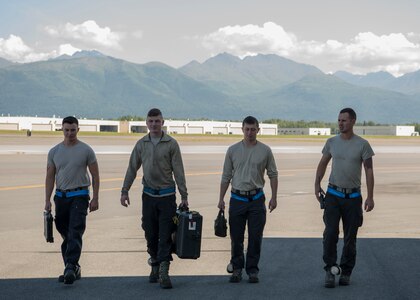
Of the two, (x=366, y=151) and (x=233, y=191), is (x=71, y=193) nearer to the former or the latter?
(x=233, y=191)

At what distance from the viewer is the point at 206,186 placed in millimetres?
23141

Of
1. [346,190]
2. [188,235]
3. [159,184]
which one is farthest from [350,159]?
[159,184]

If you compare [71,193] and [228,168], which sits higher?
[228,168]

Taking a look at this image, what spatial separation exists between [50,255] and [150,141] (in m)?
2.80

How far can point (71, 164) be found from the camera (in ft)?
27.1

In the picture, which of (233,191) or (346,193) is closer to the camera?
(346,193)

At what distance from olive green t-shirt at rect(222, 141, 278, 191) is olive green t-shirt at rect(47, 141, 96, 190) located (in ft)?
5.70

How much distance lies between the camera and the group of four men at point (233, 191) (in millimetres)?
8148

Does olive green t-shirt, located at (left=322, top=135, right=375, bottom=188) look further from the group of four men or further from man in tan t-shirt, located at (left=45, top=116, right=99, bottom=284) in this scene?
man in tan t-shirt, located at (left=45, top=116, right=99, bottom=284)

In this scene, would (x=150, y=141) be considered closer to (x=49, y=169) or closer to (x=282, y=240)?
(x=49, y=169)

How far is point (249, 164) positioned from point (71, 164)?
2130 mm

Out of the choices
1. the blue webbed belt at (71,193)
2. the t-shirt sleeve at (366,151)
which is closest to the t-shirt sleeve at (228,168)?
the t-shirt sleeve at (366,151)

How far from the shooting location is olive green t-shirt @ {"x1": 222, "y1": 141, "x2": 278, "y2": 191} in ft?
27.2

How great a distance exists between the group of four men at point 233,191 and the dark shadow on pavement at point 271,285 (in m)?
0.23
